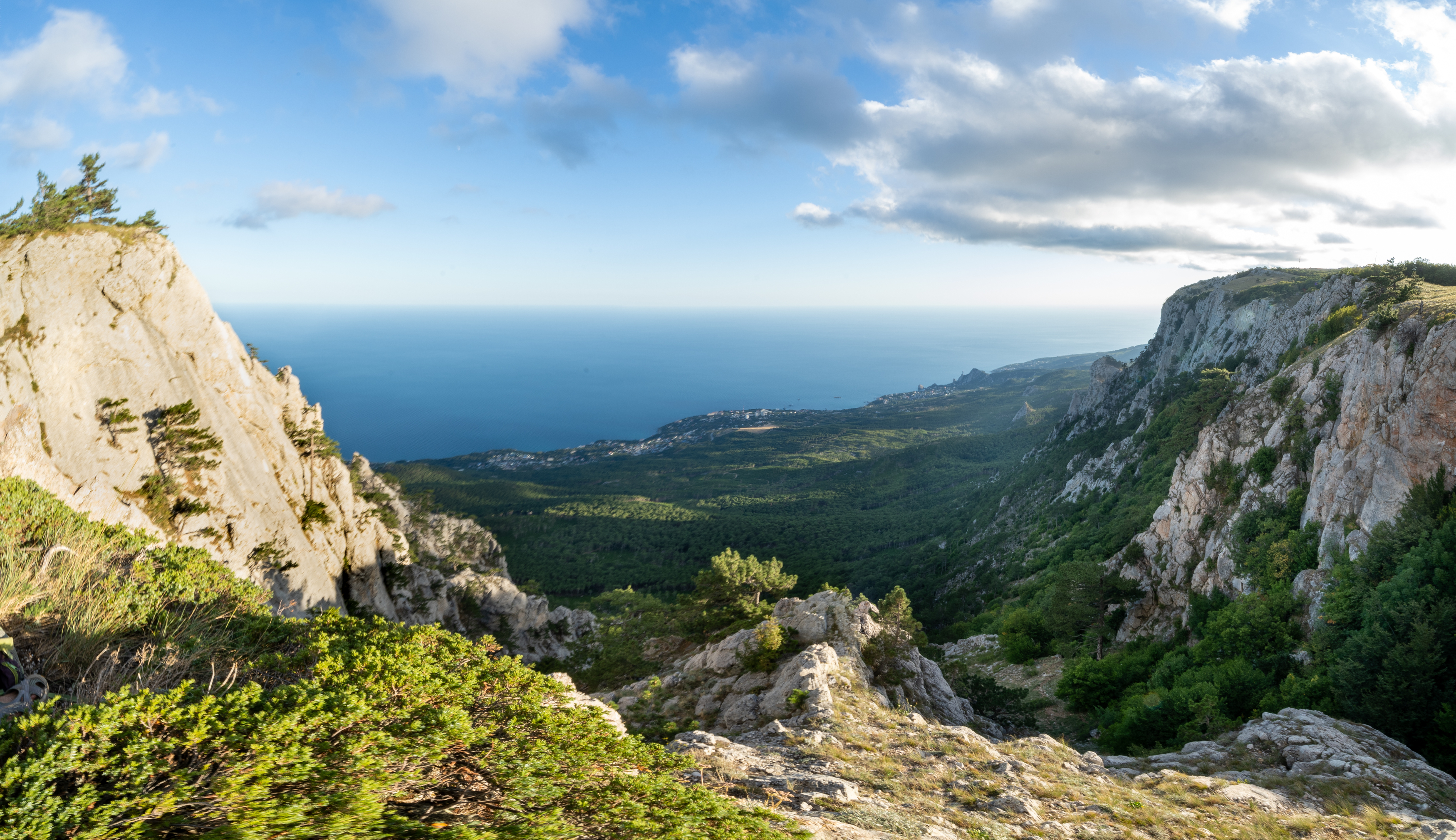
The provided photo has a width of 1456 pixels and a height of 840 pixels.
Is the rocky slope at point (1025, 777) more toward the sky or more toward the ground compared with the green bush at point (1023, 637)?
more toward the sky

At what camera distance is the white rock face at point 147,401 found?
16812 mm

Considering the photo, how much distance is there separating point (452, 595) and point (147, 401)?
19.7 metres

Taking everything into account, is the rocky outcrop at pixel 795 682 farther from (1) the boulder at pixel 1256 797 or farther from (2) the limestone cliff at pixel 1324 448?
(2) the limestone cliff at pixel 1324 448

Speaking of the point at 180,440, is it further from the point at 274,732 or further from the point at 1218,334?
the point at 1218,334

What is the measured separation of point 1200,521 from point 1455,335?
1308 cm

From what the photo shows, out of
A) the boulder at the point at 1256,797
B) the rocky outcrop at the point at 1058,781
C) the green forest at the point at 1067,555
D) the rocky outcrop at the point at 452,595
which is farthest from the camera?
the rocky outcrop at the point at 452,595

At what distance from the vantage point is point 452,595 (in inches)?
1398

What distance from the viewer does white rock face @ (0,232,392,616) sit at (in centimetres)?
1681

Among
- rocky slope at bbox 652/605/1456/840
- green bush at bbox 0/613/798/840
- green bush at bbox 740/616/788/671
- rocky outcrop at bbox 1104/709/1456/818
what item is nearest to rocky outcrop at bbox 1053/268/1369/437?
rocky outcrop at bbox 1104/709/1456/818

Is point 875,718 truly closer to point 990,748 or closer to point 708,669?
point 990,748

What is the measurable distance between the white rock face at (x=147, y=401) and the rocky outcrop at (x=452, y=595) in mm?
3067

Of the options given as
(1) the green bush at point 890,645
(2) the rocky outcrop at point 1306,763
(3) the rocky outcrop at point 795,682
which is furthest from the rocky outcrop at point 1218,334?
(3) the rocky outcrop at point 795,682

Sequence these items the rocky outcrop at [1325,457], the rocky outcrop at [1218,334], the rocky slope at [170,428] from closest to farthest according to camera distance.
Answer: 1. the rocky slope at [170,428]
2. the rocky outcrop at [1325,457]
3. the rocky outcrop at [1218,334]

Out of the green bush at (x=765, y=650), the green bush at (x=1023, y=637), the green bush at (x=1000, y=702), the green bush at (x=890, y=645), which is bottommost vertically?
the green bush at (x=1023, y=637)
